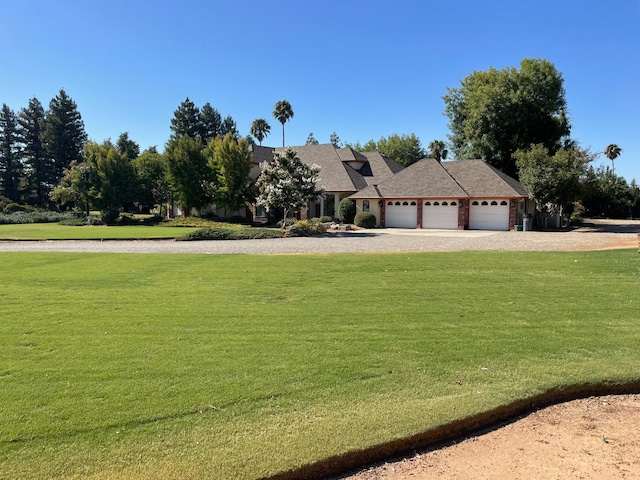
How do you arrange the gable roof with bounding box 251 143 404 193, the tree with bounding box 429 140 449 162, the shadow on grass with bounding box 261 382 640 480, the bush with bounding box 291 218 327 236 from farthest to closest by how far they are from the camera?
1. the tree with bounding box 429 140 449 162
2. the gable roof with bounding box 251 143 404 193
3. the bush with bounding box 291 218 327 236
4. the shadow on grass with bounding box 261 382 640 480

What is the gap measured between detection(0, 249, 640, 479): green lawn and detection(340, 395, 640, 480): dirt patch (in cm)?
25

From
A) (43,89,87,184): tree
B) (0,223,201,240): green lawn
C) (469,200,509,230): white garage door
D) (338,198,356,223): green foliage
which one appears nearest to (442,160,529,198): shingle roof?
(469,200,509,230): white garage door

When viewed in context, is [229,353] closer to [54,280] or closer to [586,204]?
[54,280]

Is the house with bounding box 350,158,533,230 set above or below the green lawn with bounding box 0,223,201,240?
above

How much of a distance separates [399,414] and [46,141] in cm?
7970

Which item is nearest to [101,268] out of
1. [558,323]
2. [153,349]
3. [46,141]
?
[153,349]

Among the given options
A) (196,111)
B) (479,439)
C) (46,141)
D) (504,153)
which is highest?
(196,111)

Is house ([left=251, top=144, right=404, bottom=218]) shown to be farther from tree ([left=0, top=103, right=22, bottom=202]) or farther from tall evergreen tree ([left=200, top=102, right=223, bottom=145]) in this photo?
tree ([left=0, top=103, right=22, bottom=202])

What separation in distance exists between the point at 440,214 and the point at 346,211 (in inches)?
273

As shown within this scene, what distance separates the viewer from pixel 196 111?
76.6 m

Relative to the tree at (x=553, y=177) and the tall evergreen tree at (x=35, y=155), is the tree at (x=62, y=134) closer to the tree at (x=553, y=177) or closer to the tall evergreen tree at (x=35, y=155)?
the tall evergreen tree at (x=35, y=155)

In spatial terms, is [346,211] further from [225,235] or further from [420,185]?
[225,235]

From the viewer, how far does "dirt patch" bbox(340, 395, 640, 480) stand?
10.6ft

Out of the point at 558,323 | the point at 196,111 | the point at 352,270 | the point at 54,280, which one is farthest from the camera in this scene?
the point at 196,111
